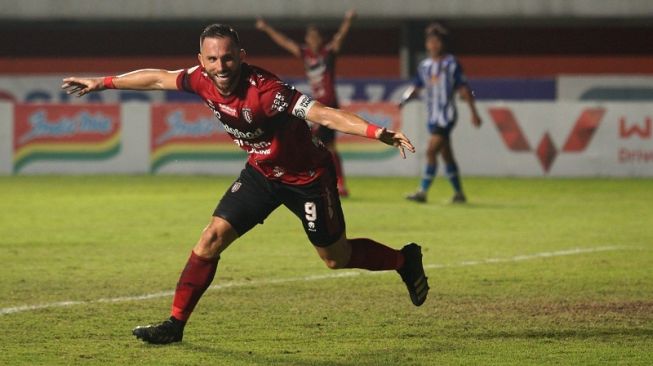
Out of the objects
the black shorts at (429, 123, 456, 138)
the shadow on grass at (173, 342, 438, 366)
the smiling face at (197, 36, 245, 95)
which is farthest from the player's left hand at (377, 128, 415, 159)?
the black shorts at (429, 123, 456, 138)

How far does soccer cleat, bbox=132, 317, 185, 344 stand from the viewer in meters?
7.56

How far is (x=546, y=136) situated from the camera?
23.4 metres

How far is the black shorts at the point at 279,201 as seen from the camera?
7.76m

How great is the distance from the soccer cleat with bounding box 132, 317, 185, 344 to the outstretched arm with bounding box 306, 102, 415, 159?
4.56 feet

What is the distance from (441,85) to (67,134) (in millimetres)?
Result: 8581

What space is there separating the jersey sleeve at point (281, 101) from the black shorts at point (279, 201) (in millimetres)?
572

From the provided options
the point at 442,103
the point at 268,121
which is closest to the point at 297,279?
the point at 268,121

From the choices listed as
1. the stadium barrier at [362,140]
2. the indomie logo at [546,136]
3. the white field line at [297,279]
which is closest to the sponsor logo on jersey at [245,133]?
the white field line at [297,279]

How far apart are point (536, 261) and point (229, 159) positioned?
12.4 metres

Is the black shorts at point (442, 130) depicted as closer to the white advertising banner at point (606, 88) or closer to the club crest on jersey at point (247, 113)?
the club crest on jersey at point (247, 113)

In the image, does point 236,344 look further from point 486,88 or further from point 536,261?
point 486,88

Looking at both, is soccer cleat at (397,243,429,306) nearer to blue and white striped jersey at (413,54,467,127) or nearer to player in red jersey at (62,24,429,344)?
player in red jersey at (62,24,429,344)

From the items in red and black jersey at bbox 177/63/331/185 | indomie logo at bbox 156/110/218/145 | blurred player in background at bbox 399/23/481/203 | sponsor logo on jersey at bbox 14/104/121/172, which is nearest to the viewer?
red and black jersey at bbox 177/63/331/185

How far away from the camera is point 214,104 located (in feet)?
24.8
